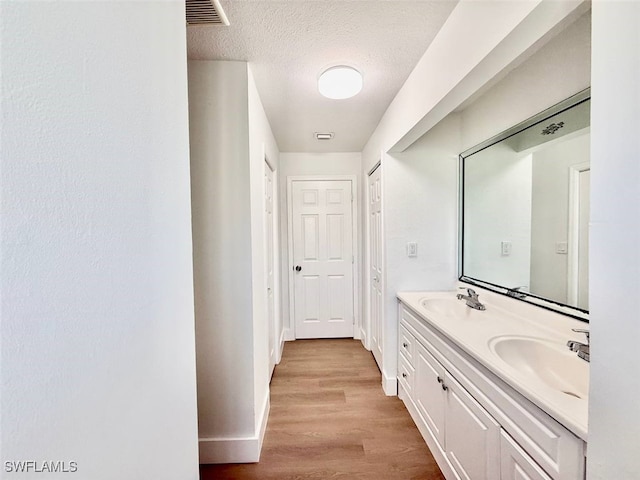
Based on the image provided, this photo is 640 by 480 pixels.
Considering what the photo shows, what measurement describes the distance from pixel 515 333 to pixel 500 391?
41cm

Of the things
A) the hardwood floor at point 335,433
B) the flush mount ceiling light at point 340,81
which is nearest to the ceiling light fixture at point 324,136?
the flush mount ceiling light at point 340,81

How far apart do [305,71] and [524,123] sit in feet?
4.28

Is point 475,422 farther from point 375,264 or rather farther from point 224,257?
point 375,264

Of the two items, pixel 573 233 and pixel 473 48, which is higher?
pixel 473 48

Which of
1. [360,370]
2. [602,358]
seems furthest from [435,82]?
[360,370]

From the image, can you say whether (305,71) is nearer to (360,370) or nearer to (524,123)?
(524,123)

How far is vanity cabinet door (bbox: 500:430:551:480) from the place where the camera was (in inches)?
33.4

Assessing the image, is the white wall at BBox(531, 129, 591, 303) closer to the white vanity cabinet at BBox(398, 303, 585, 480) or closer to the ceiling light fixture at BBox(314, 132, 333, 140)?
the white vanity cabinet at BBox(398, 303, 585, 480)

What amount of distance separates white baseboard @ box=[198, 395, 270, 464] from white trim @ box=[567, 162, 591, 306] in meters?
1.83

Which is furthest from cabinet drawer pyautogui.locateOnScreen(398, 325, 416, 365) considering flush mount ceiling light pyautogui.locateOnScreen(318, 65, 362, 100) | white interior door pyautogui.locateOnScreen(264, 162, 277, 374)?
flush mount ceiling light pyautogui.locateOnScreen(318, 65, 362, 100)

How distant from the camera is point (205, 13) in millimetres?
1133

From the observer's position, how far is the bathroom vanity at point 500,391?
797mm

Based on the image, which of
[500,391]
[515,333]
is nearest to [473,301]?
[515,333]

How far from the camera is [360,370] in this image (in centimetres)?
254
